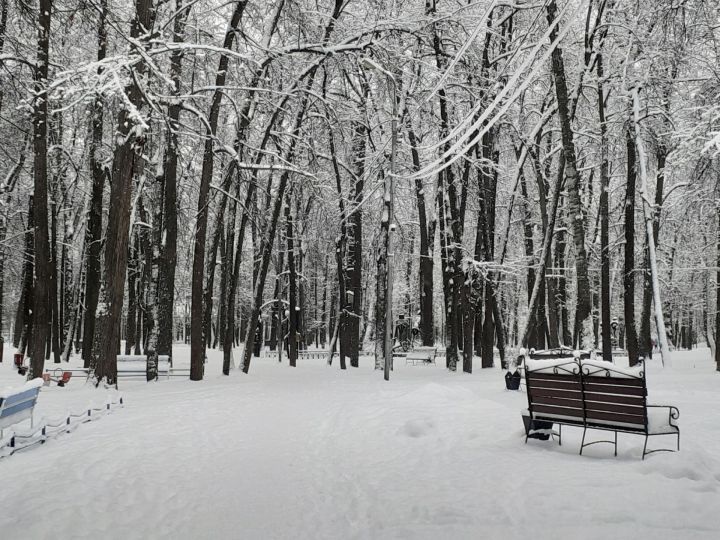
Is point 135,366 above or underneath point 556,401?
underneath

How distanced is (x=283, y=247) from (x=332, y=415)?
1941cm

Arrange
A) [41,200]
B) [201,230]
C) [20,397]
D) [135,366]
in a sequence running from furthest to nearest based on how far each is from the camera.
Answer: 1. [135,366]
2. [201,230]
3. [41,200]
4. [20,397]

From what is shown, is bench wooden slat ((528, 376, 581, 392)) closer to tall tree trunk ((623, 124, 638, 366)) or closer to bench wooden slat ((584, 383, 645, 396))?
bench wooden slat ((584, 383, 645, 396))

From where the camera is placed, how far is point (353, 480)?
18.5 ft

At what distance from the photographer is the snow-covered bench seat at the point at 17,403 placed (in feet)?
20.1

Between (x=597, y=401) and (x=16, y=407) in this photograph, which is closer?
(x=597, y=401)

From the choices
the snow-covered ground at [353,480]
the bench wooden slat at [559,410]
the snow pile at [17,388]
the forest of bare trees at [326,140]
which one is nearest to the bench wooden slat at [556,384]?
the bench wooden slat at [559,410]

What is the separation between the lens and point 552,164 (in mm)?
24312

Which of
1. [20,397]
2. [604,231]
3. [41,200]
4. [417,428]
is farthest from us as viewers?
[604,231]

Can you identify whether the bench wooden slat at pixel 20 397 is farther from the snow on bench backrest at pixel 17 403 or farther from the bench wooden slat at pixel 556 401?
the bench wooden slat at pixel 556 401

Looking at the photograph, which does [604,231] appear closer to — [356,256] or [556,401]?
[356,256]

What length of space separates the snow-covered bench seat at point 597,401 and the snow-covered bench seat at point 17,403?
19.0 feet

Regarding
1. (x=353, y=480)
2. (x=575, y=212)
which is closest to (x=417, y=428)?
(x=353, y=480)

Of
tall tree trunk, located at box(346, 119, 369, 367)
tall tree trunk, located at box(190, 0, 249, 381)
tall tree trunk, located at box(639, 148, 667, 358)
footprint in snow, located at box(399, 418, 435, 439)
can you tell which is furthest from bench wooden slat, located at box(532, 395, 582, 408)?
tall tree trunk, located at box(639, 148, 667, 358)
